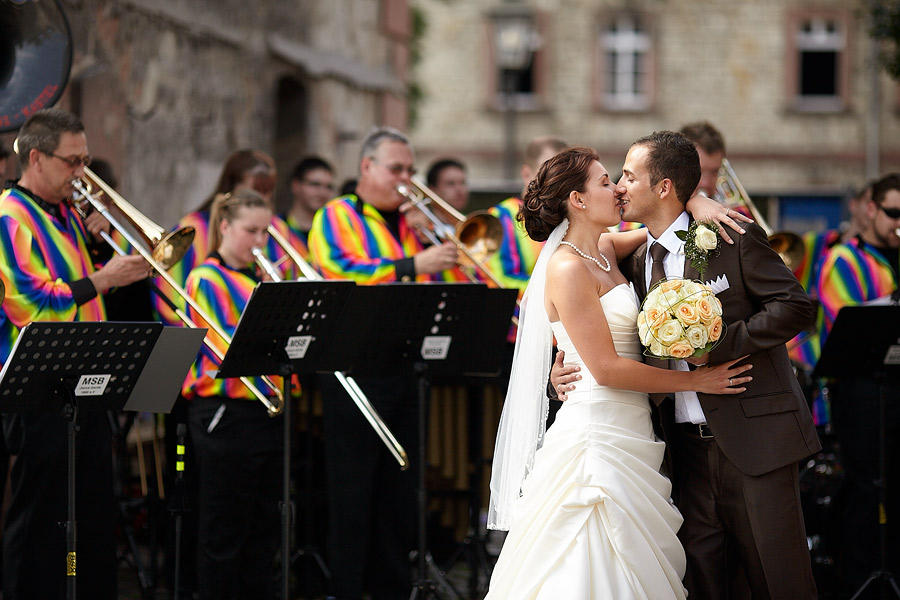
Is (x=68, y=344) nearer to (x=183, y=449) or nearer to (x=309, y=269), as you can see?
(x=183, y=449)

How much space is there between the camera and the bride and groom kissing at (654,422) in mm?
4523

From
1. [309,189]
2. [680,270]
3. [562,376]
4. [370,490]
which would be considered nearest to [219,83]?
[309,189]

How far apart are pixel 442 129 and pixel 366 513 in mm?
21771

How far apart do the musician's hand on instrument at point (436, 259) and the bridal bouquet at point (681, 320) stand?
2152 millimetres

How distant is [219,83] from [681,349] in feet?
25.3

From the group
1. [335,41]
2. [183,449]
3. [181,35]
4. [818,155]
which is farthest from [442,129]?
[183,449]

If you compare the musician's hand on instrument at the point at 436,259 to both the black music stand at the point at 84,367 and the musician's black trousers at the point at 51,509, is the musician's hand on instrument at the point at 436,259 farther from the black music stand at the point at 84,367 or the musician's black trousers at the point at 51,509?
the musician's black trousers at the point at 51,509

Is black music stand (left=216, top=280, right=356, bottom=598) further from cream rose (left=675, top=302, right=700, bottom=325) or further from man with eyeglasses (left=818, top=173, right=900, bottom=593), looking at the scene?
man with eyeglasses (left=818, top=173, right=900, bottom=593)

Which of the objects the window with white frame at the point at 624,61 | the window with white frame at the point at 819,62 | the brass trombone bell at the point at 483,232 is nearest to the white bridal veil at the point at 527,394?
the brass trombone bell at the point at 483,232

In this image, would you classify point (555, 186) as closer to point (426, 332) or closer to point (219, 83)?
point (426, 332)

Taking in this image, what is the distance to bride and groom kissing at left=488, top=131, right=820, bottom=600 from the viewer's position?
4.52 meters

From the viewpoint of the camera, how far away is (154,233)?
5.97 metres

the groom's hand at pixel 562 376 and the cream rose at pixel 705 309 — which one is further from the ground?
the cream rose at pixel 705 309

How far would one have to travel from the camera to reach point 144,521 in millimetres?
7707
